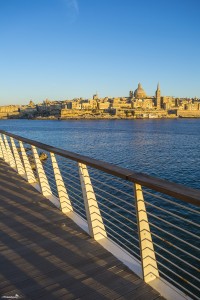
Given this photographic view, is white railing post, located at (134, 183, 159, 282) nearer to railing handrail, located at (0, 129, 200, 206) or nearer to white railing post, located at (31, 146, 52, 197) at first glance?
railing handrail, located at (0, 129, 200, 206)

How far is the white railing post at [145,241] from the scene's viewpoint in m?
2.76

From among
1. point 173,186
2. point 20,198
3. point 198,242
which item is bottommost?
point 198,242

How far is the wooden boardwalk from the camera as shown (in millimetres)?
2674

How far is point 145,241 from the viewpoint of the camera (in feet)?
9.27

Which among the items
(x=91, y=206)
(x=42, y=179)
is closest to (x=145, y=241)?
(x=91, y=206)

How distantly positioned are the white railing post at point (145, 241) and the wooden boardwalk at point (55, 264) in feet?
0.44

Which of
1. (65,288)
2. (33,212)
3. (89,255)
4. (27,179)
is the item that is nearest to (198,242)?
(27,179)

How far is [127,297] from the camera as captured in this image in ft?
8.45

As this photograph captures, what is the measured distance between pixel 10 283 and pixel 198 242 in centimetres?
821

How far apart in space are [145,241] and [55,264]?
40.5 inches

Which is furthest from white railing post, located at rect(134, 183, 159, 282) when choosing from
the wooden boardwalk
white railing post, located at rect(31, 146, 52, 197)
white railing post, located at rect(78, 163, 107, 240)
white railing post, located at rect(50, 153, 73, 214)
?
white railing post, located at rect(31, 146, 52, 197)

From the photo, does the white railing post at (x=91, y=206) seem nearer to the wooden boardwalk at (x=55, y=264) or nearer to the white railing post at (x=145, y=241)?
the wooden boardwalk at (x=55, y=264)

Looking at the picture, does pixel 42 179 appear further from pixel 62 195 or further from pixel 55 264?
pixel 55 264

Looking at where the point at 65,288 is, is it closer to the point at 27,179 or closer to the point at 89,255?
the point at 89,255
